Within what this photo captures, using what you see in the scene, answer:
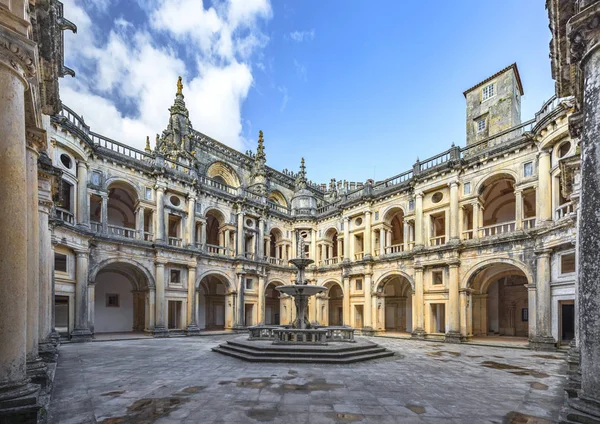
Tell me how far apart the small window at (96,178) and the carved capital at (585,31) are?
2257 centimetres

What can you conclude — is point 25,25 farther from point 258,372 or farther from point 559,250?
point 559,250

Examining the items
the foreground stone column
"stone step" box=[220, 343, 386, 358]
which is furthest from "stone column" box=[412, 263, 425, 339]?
the foreground stone column

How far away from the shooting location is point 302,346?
1355 cm

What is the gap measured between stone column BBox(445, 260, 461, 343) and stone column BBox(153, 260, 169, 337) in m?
17.7

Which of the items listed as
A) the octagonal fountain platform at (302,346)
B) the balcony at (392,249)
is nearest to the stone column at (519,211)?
the balcony at (392,249)

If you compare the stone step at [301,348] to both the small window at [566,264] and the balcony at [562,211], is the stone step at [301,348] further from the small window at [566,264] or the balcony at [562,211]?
the balcony at [562,211]

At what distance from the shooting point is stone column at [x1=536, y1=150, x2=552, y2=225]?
57.5 ft

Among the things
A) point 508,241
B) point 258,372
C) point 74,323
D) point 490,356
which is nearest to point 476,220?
point 508,241

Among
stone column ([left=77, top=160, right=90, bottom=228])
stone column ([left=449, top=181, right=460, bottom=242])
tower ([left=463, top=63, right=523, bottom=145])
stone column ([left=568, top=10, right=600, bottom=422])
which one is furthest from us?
tower ([left=463, top=63, right=523, bottom=145])

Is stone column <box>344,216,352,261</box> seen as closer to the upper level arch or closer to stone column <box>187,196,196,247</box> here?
the upper level arch

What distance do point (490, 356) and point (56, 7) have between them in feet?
61.4

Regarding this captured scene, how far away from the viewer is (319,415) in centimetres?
681

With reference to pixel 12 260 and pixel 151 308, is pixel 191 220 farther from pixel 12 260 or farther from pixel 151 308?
pixel 12 260

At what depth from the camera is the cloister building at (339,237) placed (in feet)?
58.2
